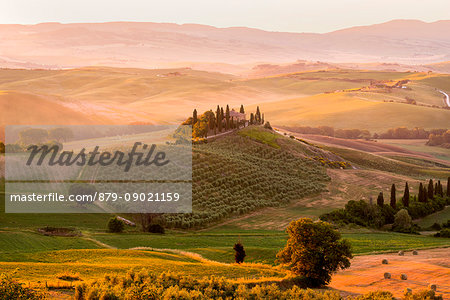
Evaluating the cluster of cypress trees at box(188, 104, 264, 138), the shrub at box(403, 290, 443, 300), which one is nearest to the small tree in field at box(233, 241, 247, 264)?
the shrub at box(403, 290, 443, 300)

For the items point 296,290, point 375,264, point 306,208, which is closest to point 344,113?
point 306,208

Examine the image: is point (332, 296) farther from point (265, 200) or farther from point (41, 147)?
point (41, 147)

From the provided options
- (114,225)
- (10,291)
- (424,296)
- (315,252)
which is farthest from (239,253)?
(10,291)

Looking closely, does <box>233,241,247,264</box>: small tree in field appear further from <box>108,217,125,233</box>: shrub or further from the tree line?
the tree line

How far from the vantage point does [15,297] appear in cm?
1650

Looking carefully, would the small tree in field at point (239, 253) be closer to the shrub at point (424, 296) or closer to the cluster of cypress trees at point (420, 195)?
the shrub at point (424, 296)

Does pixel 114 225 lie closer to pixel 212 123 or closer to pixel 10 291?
pixel 10 291

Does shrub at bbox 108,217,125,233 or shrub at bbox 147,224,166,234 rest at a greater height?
shrub at bbox 108,217,125,233

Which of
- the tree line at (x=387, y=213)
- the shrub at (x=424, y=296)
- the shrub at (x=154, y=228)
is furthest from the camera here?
the tree line at (x=387, y=213)

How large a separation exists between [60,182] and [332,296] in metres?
43.0

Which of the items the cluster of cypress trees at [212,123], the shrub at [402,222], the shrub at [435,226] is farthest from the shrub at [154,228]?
the cluster of cypress trees at [212,123]

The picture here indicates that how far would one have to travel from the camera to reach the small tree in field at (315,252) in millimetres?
26891

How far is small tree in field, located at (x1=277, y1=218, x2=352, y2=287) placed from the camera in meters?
26.9

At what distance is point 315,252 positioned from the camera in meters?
27.2
